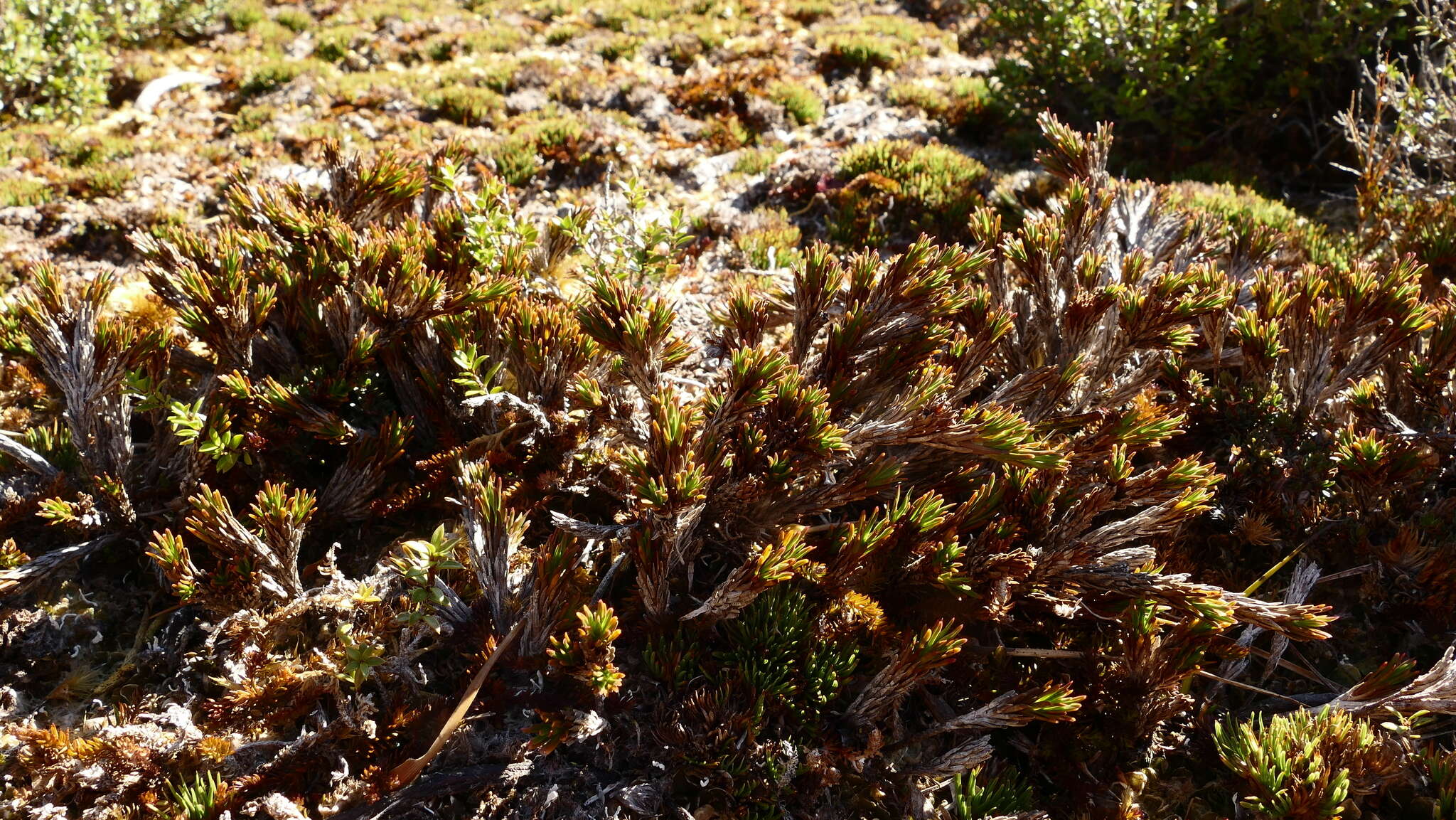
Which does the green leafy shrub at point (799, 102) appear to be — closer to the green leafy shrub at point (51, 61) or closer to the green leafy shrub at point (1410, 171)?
the green leafy shrub at point (1410, 171)

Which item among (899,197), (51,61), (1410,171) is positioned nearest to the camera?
(1410,171)

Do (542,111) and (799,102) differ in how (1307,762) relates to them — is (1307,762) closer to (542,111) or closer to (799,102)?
(799,102)

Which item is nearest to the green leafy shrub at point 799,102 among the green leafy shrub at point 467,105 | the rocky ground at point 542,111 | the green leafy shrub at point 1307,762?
the rocky ground at point 542,111

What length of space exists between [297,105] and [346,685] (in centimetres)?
709

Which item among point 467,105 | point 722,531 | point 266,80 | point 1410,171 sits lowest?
point 722,531

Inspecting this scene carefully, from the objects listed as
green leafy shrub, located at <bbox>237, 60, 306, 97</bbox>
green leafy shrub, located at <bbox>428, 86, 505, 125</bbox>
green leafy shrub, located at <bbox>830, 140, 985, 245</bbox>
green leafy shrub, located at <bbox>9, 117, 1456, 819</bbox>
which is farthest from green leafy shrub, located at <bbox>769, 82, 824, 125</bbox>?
green leafy shrub, located at <bbox>237, 60, 306, 97</bbox>

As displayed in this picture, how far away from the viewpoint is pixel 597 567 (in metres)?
3.21

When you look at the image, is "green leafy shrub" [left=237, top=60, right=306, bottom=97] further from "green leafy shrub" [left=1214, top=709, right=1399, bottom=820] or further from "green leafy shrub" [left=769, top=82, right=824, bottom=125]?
"green leafy shrub" [left=1214, top=709, right=1399, bottom=820]

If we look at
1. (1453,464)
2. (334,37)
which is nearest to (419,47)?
(334,37)

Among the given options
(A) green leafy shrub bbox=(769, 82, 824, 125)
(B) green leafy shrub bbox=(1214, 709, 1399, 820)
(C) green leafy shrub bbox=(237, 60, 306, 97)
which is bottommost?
(B) green leafy shrub bbox=(1214, 709, 1399, 820)

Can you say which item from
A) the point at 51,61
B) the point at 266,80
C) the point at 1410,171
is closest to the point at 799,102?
the point at 1410,171

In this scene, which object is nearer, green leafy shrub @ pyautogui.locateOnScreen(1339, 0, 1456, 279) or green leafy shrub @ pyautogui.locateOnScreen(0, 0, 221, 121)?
green leafy shrub @ pyautogui.locateOnScreen(1339, 0, 1456, 279)

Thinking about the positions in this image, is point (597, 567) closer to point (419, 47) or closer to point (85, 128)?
point (85, 128)

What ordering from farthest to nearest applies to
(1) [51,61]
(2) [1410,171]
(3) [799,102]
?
(1) [51,61], (3) [799,102], (2) [1410,171]
